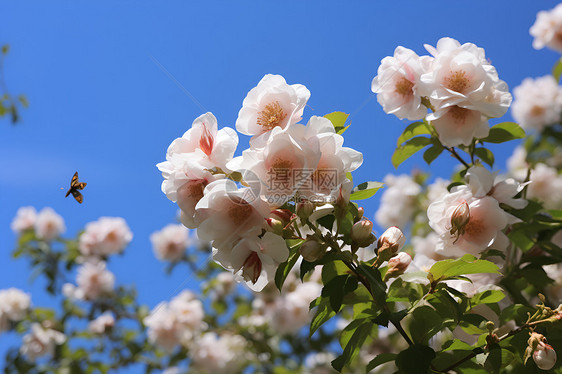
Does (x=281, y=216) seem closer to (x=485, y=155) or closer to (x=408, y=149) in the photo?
(x=408, y=149)

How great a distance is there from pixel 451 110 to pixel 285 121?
0.48 metres

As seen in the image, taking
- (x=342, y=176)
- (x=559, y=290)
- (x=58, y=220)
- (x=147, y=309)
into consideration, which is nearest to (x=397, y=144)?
(x=342, y=176)

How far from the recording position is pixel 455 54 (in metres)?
1.06

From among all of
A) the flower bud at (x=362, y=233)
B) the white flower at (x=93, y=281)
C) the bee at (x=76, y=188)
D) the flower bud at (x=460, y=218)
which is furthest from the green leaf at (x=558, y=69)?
the white flower at (x=93, y=281)

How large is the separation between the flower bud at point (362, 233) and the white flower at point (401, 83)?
0.40 m

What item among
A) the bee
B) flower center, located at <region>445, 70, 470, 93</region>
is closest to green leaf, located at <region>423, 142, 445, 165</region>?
flower center, located at <region>445, 70, 470, 93</region>

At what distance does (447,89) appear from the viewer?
103cm

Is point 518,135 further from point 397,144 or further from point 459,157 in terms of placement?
point 397,144

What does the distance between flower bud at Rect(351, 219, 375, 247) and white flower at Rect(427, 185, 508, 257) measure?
0.28 meters

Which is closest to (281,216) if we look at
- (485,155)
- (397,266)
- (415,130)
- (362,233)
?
(362,233)

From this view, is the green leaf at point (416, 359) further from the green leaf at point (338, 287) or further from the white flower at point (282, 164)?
the white flower at point (282, 164)

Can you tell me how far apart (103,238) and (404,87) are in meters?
2.70

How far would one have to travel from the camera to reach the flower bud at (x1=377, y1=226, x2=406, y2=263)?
2.79 ft

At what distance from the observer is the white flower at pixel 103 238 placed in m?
3.34
